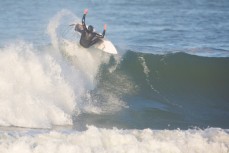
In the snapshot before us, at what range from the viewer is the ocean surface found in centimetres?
1157

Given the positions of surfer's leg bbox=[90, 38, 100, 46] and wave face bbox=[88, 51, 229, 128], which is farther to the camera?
surfer's leg bbox=[90, 38, 100, 46]

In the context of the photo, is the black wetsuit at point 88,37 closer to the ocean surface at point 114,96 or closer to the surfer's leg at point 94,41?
the surfer's leg at point 94,41

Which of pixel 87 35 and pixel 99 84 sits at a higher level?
pixel 87 35

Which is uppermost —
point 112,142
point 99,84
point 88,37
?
point 88,37

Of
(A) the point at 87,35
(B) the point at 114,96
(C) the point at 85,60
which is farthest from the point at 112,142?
(C) the point at 85,60

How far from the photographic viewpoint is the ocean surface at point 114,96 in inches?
456

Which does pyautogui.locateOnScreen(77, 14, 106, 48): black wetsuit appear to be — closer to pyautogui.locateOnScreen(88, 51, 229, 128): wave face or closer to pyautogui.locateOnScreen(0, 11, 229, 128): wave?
pyautogui.locateOnScreen(0, 11, 229, 128): wave

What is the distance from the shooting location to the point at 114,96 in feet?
54.9

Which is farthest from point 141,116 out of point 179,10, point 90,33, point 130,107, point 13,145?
point 179,10

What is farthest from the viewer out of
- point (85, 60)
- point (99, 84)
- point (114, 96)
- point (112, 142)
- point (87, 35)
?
point (85, 60)

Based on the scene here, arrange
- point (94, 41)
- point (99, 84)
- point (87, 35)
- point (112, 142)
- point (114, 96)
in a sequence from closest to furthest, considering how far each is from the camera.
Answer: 1. point (112, 142)
2. point (114, 96)
3. point (87, 35)
4. point (94, 41)
5. point (99, 84)

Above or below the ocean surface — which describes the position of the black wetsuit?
above

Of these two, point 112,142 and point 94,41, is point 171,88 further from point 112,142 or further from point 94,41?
point 112,142

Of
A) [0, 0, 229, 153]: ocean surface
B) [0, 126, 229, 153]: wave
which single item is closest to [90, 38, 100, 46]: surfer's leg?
[0, 0, 229, 153]: ocean surface
